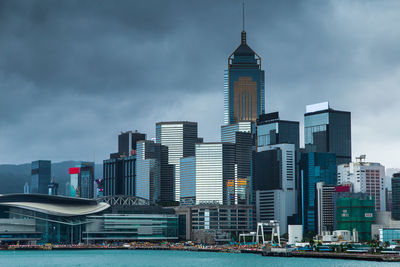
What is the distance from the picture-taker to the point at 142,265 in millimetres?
161875

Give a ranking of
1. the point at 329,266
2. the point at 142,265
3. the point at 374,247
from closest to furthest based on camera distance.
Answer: the point at 329,266, the point at 142,265, the point at 374,247

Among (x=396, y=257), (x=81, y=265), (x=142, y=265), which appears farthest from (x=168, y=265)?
(x=396, y=257)

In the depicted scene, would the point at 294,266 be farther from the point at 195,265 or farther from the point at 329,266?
the point at 195,265

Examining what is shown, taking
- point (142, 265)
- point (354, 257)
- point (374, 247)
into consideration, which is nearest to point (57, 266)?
point (142, 265)

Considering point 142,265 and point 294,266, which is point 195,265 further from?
point 294,266

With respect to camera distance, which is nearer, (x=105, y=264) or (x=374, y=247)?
(x=105, y=264)

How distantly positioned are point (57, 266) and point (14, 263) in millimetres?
14656

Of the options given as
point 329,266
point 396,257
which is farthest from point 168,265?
point 396,257

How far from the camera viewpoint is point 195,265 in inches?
6447

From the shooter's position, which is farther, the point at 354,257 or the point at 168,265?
the point at 354,257

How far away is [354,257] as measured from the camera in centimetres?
17488

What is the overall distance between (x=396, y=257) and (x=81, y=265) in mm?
74530

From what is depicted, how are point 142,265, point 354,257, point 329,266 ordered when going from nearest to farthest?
point 329,266 → point 142,265 → point 354,257

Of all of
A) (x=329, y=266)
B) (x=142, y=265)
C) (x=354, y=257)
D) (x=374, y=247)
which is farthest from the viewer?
(x=374, y=247)
